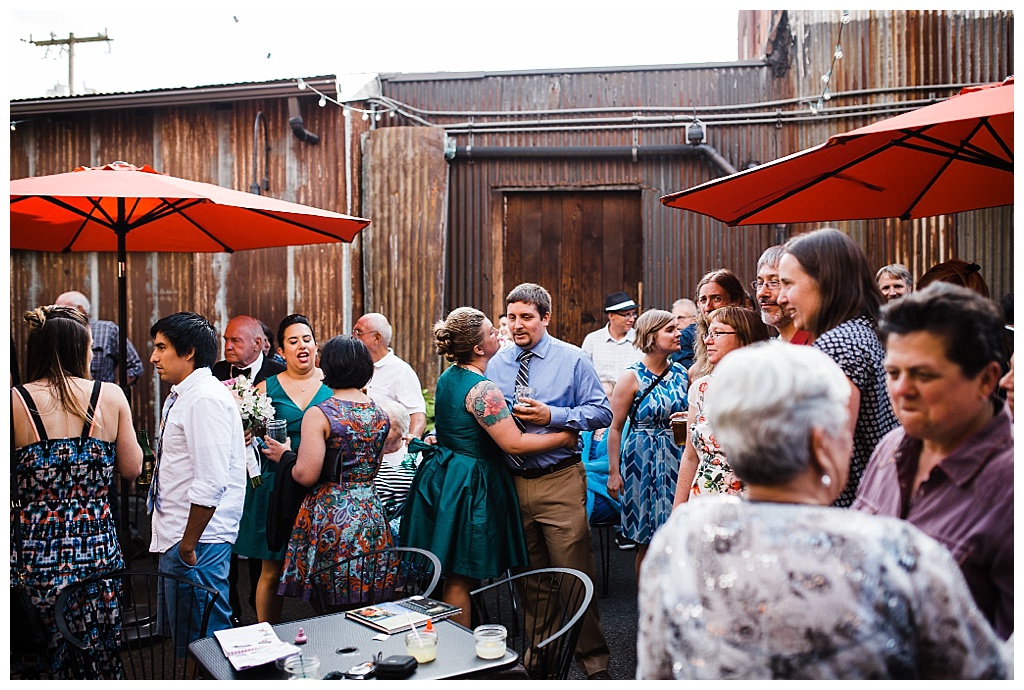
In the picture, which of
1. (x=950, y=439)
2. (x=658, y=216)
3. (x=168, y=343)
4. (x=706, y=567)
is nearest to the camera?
(x=706, y=567)

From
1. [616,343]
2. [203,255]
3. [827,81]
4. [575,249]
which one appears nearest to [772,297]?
[616,343]

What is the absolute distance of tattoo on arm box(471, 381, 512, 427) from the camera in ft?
13.3

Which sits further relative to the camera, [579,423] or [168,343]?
[579,423]

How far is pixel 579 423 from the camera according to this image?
169 inches

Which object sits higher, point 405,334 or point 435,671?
point 405,334

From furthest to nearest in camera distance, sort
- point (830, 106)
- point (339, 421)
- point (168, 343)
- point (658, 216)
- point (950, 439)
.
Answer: point (658, 216), point (830, 106), point (339, 421), point (168, 343), point (950, 439)

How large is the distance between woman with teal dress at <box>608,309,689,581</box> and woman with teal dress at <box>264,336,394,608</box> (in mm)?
1582

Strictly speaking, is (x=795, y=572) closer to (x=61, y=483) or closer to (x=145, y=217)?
(x=61, y=483)

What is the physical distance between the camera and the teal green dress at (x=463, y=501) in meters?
4.11

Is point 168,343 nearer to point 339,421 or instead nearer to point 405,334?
point 339,421

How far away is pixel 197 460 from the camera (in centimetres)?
364

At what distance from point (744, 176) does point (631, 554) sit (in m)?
4.16

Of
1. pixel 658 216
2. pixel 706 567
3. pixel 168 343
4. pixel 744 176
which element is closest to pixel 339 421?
pixel 168 343

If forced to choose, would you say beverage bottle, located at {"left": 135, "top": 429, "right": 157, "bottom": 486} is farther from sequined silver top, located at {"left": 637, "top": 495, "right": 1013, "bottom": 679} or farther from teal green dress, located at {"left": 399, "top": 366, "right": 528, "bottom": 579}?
sequined silver top, located at {"left": 637, "top": 495, "right": 1013, "bottom": 679}
